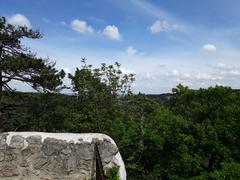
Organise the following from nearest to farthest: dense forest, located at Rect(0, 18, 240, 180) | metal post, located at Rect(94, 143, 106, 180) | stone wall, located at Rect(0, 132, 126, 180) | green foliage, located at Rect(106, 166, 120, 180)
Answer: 1. metal post, located at Rect(94, 143, 106, 180)
2. green foliage, located at Rect(106, 166, 120, 180)
3. stone wall, located at Rect(0, 132, 126, 180)
4. dense forest, located at Rect(0, 18, 240, 180)

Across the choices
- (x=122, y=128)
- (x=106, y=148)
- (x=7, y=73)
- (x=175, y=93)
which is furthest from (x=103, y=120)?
(x=106, y=148)

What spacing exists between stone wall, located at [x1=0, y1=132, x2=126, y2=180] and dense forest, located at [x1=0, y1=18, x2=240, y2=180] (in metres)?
8.10

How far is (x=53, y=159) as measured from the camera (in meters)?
8.23

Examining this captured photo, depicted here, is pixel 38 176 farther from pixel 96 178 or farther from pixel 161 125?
pixel 161 125

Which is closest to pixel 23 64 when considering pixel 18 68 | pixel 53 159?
pixel 18 68

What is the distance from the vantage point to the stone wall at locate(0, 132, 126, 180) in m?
8.22

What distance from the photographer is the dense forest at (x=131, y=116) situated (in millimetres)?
17359

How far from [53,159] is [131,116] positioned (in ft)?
46.2

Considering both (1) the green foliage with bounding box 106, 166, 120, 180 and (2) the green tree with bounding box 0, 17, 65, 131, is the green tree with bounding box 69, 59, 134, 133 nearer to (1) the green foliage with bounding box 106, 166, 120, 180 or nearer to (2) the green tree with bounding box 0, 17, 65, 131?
(2) the green tree with bounding box 0, 17, 65, 131

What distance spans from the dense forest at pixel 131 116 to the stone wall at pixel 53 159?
8.10 meters

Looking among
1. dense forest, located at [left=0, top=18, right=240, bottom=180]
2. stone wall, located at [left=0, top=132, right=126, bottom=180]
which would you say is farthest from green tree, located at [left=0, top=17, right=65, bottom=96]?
stone wall, located at [left=0, top=132, right=126, bottom=180]

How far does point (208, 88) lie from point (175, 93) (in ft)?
5.99

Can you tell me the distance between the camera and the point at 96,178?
7941 millimetres

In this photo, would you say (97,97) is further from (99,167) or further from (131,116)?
(99,167)
